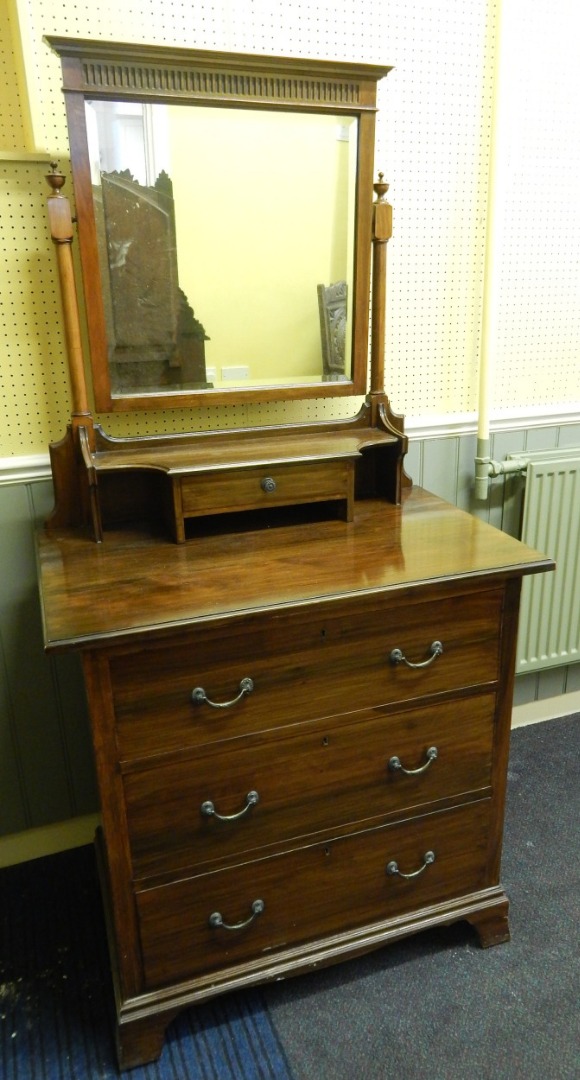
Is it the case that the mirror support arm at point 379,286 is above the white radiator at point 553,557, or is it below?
above

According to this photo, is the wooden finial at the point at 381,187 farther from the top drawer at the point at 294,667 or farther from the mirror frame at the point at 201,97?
the top drawer at the point at 294,667

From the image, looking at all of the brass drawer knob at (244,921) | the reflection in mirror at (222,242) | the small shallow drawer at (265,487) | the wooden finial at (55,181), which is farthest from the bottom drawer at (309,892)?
the wooden finial at (55,181)

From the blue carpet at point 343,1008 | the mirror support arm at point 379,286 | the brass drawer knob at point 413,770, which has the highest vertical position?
the mirror support arm at point 379,286

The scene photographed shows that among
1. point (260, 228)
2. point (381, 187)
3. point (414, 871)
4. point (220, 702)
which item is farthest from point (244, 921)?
point (381, 187)

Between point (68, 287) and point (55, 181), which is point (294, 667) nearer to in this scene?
point (68, 287)

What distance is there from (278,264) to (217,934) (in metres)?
1.43

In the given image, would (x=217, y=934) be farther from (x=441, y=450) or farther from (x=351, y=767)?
(x=441, y=450)

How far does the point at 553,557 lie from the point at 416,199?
112 cm

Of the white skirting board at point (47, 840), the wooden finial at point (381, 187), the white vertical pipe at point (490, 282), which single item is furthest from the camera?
the white skirting board at point (47, 840)

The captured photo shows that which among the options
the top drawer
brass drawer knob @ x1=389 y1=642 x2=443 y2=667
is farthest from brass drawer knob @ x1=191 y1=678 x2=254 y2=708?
brass drawer knob @ x1=389 y1=642 x2=443 y2=667

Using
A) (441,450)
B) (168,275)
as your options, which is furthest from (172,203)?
(441,450)

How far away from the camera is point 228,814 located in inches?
56.8

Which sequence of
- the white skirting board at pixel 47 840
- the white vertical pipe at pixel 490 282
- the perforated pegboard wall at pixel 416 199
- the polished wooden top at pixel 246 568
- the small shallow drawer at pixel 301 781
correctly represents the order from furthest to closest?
1. the white skirting board at pixel 47 840
2. the white vertical pipe at pixel 490 282
3. the perforated pegboard wall at pixel 416 199
4. the small shallow drawer at pixel 301 781
5. the polished wooden top at pixel 246 568

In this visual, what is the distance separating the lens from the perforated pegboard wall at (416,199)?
5.26 feet
